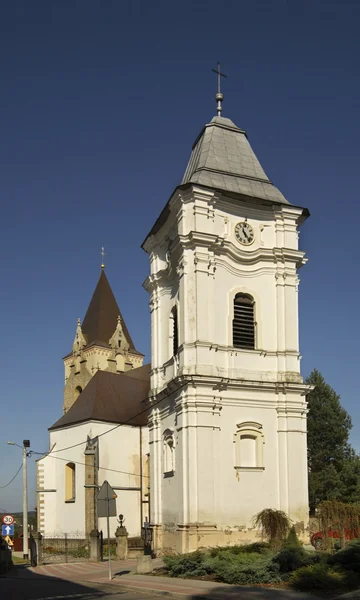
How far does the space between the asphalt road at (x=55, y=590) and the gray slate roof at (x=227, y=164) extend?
14921mm

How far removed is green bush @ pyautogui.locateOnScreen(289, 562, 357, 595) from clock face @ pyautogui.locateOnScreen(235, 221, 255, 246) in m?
14.5

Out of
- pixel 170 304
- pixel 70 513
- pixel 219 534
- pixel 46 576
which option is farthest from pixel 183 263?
pixel 70 513

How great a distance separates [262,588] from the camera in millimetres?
15227

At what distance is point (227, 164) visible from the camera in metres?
29.1

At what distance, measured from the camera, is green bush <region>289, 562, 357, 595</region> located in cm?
1424

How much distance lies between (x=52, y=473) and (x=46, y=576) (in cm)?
2167


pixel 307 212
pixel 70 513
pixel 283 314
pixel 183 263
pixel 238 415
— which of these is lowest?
pixel 70 513

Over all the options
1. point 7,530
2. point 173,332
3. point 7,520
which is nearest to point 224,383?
point 173,332

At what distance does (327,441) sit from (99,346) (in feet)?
79.3

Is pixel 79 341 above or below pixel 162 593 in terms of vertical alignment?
above

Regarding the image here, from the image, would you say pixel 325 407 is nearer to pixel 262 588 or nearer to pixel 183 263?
pixel 183 263

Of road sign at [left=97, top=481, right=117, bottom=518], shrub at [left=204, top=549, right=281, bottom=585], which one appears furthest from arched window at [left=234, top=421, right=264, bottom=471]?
shrub at [left=204, top=549, right=281, bottom=585]

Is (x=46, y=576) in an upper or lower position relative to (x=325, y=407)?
lower

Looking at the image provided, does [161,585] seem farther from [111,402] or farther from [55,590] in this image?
[111,402]
